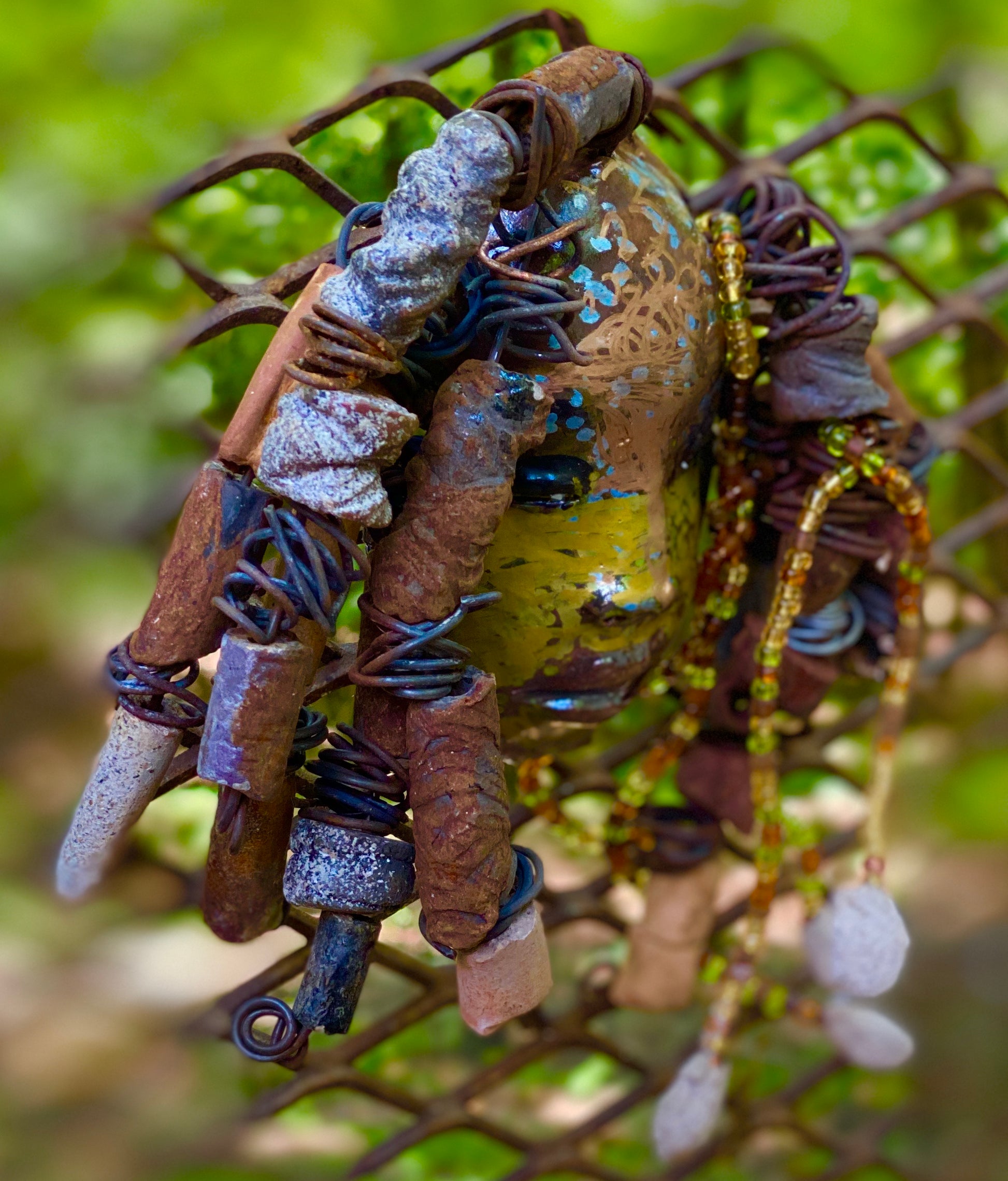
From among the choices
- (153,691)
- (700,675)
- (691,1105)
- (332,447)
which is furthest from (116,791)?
(691,1105)

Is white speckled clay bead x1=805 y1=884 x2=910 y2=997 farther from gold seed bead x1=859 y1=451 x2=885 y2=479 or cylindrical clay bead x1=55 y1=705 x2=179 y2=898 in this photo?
cylindrical clay bead x1=55 y1=705 x2=179 y2=898

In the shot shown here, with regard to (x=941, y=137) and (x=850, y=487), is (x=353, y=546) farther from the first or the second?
(x=941, y=137)

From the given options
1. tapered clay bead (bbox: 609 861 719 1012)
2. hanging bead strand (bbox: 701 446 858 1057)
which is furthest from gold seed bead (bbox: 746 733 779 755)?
tapered clay bead (bbox: 609 861 719 1012)

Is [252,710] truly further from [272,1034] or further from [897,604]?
[897,604]

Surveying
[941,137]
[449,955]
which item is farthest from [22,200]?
[941,137]

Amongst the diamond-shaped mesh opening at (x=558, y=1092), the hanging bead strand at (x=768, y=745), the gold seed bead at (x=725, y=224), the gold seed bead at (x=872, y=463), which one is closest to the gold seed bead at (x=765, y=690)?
the hanging bead strand at (x=768, y=745)

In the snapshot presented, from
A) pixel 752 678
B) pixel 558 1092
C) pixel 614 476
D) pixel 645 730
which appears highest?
pixel 614 476

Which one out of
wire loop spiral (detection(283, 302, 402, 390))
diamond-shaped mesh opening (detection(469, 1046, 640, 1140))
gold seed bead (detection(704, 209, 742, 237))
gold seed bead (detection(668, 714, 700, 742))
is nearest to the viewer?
wire loop spiral (detection(283, 302, 402, 390))
